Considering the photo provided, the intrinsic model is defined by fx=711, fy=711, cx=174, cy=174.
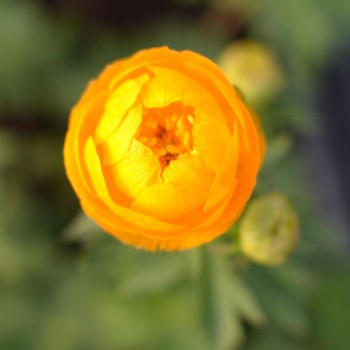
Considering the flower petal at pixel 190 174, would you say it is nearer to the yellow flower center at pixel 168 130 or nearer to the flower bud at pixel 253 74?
the yellow flower center at pixel 168 130

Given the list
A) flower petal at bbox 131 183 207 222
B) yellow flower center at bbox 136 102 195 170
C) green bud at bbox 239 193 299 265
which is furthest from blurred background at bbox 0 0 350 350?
flower petal at bbox 131 183 207 222

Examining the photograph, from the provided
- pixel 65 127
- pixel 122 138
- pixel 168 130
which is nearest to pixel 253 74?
pixel 168 130

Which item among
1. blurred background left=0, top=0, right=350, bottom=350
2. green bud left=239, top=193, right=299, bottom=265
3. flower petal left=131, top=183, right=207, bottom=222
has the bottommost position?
blurred background left=0, top=0, right=350, bottom=350

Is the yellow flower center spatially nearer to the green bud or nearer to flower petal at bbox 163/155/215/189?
flower petal at bbox 163/155/215/189

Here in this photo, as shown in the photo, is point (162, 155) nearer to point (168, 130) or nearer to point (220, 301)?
point (168, 130)

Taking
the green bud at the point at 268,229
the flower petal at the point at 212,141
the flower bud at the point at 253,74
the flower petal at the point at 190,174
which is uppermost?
the flower petal at the point at 212,141

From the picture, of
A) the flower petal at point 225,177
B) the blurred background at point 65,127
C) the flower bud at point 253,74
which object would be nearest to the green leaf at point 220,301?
the blurred background at point 65,127

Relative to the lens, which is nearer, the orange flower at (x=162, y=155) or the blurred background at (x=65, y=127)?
the orange flower at (x=162, y=155)
